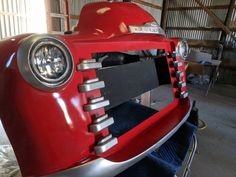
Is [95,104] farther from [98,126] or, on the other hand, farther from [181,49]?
[181,49]

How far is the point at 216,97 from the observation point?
181 inches

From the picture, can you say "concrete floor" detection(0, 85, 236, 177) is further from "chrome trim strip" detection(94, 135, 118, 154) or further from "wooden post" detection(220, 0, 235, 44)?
Result: "wooden post" detection(220, 0, 235, 44)

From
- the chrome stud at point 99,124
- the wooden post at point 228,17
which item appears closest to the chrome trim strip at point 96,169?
the chrome stud at point 99,124

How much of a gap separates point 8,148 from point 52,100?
1.29m

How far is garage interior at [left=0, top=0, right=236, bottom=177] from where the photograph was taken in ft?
6.83

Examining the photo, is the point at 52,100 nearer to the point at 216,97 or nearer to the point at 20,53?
the point at 20,53

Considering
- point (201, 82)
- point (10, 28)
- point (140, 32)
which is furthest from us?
point (201, 82)

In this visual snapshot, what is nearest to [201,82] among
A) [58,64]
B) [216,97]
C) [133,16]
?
[216,97]

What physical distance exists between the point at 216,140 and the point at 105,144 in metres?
2.26

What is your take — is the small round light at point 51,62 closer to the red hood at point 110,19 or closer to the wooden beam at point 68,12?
the red hood at point 110,19

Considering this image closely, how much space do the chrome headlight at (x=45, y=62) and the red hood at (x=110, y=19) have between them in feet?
1.64

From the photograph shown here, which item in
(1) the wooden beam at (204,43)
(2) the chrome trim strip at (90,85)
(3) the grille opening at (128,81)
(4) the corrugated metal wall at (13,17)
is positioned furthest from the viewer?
(1) the wooden beam at (204,43)

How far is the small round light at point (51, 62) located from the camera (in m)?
0.55

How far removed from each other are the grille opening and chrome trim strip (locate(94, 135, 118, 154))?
168mm
